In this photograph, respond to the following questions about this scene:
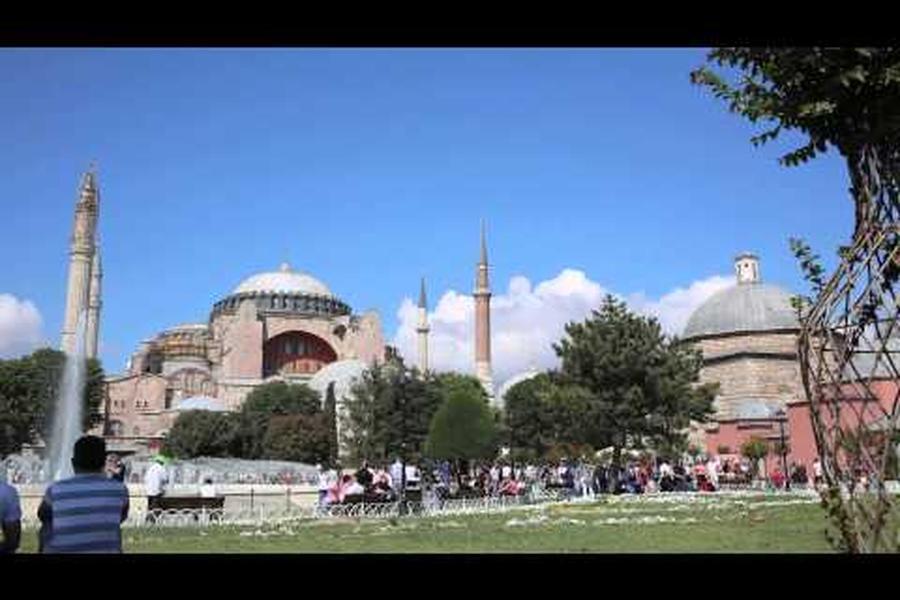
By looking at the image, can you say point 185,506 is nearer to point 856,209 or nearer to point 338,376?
point 856,209

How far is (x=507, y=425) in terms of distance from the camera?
2020 inches

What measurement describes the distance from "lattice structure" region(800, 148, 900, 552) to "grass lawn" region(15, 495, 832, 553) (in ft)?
9.81

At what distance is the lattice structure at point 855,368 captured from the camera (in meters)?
5.77

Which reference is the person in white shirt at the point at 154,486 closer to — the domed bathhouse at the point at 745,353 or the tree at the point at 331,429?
the tree at the point at 331,429

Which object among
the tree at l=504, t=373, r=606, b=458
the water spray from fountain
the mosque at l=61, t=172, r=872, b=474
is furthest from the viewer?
the mosque at l=61, t=172, r=872, b=474

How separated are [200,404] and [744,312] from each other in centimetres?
3709

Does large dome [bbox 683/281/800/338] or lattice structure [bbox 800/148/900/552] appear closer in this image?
lattice structure [bbox 800/148/900/552]

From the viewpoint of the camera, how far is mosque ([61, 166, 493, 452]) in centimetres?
6669

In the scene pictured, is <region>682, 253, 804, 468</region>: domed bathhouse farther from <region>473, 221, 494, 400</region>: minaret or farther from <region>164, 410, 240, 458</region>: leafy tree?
<region>164, 410, 240, 458</region>: leafy tree

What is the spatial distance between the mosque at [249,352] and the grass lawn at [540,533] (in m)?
45.7

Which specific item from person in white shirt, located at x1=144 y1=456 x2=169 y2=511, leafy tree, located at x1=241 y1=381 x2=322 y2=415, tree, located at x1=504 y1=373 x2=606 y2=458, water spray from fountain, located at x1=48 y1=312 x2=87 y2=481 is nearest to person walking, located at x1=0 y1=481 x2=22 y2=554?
person in white shirt, located at x1=144 y1=456 x2=169 y2=511

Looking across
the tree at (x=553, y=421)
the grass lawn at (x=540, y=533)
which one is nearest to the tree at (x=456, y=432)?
the tree at (x=553, y=421)
